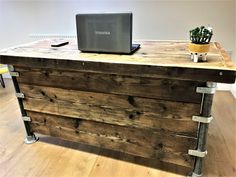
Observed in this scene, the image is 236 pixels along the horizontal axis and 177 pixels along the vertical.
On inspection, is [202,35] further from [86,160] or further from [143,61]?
[86,160]

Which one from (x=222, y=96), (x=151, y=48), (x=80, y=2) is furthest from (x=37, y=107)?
(x=222, y=96)

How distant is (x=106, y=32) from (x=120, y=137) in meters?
0.71

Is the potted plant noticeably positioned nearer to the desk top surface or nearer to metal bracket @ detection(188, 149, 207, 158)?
the desk top surface

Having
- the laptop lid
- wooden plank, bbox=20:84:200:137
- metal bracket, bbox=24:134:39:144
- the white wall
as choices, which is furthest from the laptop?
the white wall

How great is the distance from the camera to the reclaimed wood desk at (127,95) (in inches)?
49.0

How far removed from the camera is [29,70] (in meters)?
1.60

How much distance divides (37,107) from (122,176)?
816 millimetres

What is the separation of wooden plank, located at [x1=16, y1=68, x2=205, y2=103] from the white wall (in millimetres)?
1495

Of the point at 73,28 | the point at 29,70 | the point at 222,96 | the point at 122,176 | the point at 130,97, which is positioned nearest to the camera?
the point at 130,97

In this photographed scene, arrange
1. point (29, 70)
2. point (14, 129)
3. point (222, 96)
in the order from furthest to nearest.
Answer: point (222, 96)
point (14, 129)
point (29, 70)

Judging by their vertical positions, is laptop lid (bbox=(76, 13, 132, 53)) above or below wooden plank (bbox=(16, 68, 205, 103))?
above

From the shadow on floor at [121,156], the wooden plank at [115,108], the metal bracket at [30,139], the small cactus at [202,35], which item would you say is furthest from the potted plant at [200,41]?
the metal bracket at [30,139]

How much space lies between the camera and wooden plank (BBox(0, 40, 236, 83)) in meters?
1.17

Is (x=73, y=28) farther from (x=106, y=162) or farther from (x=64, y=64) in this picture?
(x=106, y=162)
